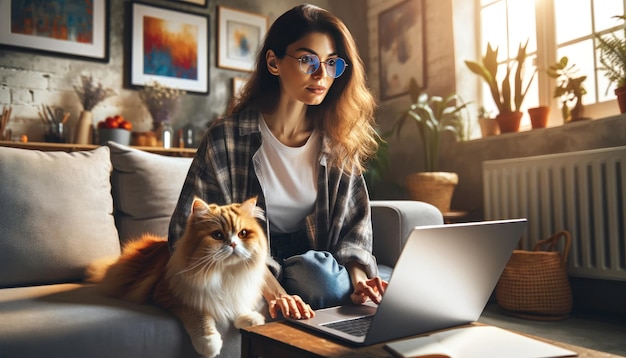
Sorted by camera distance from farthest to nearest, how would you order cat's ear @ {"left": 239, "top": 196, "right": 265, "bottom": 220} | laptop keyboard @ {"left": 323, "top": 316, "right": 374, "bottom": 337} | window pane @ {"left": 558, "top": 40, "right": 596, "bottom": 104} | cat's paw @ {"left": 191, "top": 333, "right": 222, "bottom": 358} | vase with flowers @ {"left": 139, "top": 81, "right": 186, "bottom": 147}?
vase with flowers @ {"left": 139, "top": 81, "right": 186, "bottom": 147}, window pane @ {"left": 558, "top": 40, "right": 596, "bottom": 104}, cat's ear @ {"left": 239, "top": 196, "right": 265, "bottom": 220}, cat's paw @ {"left": 191, "top": 333, "right": 222, "bottom": 358}, laptop keyboard @ {"left": 323, "top": 316, "right": 374, "bottom": 337}

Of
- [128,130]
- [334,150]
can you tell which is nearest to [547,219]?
[334,150]

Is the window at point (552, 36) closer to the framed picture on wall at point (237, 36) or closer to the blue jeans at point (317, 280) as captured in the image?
the framed picture on wall at point (237, 36)

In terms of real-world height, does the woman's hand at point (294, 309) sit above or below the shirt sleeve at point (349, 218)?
below

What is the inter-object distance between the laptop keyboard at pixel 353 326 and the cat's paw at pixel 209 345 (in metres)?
0.31

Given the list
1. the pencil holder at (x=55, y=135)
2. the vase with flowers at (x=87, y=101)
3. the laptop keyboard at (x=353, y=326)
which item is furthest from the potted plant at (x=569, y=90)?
the pencil holder at (x=55, y=135)

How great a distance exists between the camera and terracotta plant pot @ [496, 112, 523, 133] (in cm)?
292

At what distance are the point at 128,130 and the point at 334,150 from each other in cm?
246

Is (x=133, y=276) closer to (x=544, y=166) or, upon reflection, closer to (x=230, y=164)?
(x=230, y=164)

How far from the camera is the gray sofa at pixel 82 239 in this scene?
1.06m

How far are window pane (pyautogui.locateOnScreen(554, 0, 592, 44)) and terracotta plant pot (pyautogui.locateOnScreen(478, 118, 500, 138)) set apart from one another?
0.62 meters

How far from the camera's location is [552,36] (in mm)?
2994

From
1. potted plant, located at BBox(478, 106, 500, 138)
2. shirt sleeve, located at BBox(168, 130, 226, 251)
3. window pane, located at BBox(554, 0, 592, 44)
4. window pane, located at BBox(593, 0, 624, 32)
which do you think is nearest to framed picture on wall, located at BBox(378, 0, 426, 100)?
potted plant, located at BBox(478, 106, 500, 138)

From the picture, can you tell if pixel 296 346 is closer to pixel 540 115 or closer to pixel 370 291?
pixel 370 291

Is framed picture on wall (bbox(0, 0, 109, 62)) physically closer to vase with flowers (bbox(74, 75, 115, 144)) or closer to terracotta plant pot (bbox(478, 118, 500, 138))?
vase with flowers (bbox(74, 75, 115, 144))
